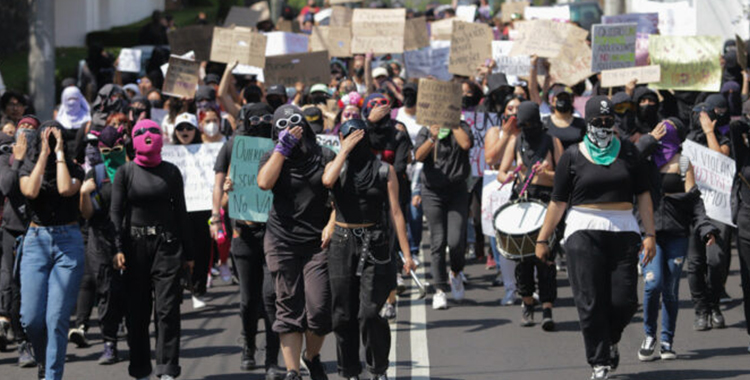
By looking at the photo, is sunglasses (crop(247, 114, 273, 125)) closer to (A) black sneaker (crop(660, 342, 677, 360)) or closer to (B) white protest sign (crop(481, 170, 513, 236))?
(B) white protest sign (crop(481, 170, 513, 236))

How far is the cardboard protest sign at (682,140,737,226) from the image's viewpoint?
1100cm

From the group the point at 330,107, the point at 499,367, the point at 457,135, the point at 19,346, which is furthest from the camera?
the point at 330,107

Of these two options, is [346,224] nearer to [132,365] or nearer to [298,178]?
[298,178]

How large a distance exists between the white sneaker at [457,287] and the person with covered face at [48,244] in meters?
4.53

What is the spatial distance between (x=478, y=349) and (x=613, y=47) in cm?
661

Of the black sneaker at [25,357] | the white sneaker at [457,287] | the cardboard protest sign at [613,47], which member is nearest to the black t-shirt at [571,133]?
the white sneaker at [457,287]

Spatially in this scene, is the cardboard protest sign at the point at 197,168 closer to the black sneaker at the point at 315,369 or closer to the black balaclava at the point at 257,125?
the black balaclava at the point at 257,125

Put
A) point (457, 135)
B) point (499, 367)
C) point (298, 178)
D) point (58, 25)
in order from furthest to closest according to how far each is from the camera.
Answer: point (58, 25) → point (457, 135) → point (499, 367) → point (298, 178)

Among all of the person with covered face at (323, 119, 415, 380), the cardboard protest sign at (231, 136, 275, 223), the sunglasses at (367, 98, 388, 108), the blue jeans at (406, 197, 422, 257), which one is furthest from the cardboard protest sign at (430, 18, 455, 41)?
the person with covered face at (323, 119, 415, 380)

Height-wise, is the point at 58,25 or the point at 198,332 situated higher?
the point at 58,25

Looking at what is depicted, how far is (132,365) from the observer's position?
941 centimetres

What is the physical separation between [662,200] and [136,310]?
161 inches

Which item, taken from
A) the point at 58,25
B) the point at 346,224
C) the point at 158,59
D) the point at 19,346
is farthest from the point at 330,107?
the point at 58,25

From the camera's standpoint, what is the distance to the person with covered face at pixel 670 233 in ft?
32.9
